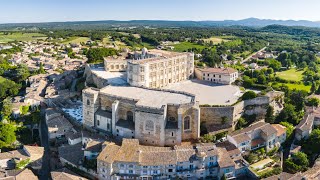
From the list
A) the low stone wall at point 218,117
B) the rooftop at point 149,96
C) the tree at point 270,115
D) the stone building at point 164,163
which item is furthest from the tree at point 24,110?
the tree at point 270,115

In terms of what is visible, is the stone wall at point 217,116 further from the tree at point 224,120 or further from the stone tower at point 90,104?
the stone tower at point 90,104

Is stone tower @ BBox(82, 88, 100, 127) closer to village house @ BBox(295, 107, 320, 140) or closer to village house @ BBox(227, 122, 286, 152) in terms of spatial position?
village house @ BBox(227, 122, 286, 152)

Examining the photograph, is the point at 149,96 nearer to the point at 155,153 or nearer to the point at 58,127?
the point at 155,153

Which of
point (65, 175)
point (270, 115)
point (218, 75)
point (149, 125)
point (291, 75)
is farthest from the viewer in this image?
point (291, 75)

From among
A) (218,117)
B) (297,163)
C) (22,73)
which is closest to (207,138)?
(218,117)

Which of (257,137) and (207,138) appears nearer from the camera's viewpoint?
(207,138)

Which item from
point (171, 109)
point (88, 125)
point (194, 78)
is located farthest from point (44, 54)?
point (171, 109)
